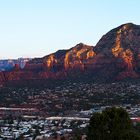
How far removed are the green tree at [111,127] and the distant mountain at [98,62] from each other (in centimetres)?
11963

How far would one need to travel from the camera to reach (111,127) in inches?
1339

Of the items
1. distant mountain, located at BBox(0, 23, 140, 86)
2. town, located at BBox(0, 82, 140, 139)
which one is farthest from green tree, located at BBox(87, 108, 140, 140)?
distant mountain, located at BBox(0, 23, 140, 86)

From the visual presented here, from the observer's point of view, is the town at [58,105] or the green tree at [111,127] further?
the town at [58,105]

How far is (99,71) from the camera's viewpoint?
160 meters

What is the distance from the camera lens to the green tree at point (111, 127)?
33.7 metres

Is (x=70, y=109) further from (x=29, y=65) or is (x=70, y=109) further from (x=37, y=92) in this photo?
(x=29, y=65)

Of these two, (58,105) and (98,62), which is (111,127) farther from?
(98,62)

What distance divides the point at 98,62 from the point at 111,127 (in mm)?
130424

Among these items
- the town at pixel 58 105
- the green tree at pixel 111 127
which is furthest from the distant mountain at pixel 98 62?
the green tree at pixel 111 127

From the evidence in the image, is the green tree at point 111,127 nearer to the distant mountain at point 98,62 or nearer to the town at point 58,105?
the town at point 58,105

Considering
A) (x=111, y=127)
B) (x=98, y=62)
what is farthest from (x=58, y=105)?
(x=111, y=127)

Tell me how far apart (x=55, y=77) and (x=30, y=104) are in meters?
38.4

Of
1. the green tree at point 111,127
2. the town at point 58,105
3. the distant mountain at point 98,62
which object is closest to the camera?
the green tree at point 111,127

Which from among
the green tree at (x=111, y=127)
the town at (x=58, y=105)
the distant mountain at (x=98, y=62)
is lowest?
the town at (x=58, y=105)
